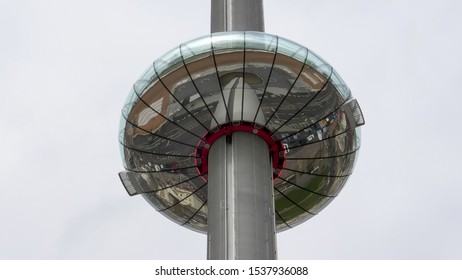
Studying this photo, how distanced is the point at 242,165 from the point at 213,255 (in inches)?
111

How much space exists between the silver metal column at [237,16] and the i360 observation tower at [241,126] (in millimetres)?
3695

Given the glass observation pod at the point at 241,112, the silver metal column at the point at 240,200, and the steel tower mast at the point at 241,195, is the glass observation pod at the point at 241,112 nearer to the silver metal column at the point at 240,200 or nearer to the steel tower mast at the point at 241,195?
the steel tower mast at the point at 241,195

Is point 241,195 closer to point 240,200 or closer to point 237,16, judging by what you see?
point 240,200

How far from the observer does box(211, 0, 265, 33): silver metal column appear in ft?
95.5

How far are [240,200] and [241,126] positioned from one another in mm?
2524

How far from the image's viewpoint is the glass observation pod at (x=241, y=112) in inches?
974

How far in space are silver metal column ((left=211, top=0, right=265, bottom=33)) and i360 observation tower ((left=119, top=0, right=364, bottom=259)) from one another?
3.69m

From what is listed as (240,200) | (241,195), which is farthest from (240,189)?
(240,200)

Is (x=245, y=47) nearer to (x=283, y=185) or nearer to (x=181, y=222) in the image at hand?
(x=283, y=185)

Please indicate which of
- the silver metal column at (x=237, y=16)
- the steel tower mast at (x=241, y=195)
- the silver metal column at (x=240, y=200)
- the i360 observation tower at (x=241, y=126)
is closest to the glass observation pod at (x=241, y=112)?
the i360 observation tower at (x=241, y=126)

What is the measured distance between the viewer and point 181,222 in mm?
28750

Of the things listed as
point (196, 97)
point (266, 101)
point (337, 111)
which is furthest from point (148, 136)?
point (337, 111)

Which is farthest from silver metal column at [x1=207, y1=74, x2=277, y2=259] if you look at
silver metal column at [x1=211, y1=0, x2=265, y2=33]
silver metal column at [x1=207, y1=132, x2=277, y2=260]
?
silver metal column at [x1=211, y1=0, x2=265, y2=33]

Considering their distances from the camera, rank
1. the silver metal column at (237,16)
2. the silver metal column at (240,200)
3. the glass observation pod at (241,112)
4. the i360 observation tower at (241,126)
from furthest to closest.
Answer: the silver metal column at (237,16), the glass observation pod at (241,112), the i360 observation tower at (241,126), the silver metal column at (240,200)
